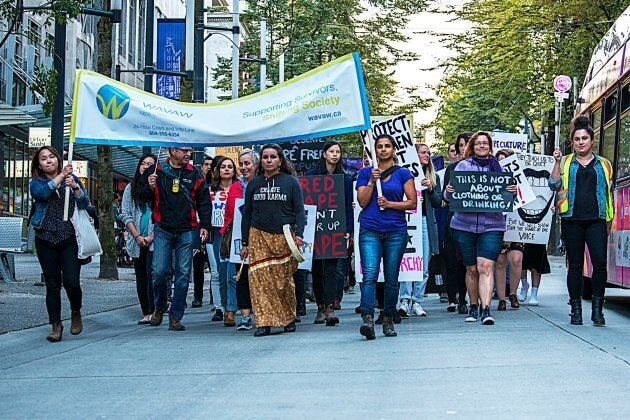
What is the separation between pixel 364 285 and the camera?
11242 millimetres

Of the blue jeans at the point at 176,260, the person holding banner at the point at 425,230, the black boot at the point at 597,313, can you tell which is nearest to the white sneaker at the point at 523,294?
the person holding banner at the point at 425,230

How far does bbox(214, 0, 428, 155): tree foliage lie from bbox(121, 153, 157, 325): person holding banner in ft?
107

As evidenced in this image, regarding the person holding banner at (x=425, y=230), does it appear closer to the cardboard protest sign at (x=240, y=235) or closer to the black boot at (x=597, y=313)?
the cardboard protest sign at (x=240, y=235)

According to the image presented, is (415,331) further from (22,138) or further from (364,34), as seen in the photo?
(364,34)

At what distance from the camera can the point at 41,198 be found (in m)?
11.5

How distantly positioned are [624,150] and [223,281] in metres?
4.70

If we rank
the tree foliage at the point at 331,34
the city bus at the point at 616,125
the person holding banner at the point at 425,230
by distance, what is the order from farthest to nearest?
1. the tree foliage at the point at 331,34
2. the person holding banner at the point at 425,230
3. the city bus at the point at 616,125

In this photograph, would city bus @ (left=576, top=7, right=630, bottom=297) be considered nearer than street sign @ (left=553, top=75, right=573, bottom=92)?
Yes

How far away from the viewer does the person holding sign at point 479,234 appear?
1229cm

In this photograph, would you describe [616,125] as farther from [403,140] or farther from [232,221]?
[232,221]

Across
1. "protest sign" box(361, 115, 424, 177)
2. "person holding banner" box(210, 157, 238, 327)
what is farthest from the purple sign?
"protest sign" box(361, 115, 424, 177)

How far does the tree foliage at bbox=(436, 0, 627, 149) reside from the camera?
111ft

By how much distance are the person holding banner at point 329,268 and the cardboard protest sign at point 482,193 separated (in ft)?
4.57

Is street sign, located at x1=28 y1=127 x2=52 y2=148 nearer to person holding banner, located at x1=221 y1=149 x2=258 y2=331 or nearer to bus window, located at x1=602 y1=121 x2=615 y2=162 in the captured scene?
person holding banner, located at x1=221 y1=149 x2=258 y2=331
